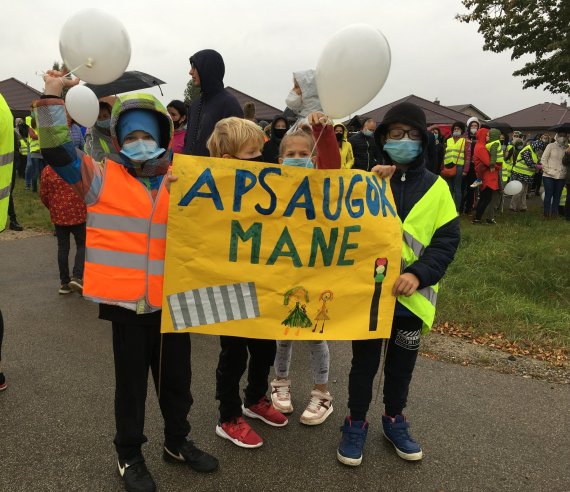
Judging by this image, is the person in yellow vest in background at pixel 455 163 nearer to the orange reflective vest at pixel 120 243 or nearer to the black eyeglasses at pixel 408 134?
the black eyeglasses at pixel 408 134

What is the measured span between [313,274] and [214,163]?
2.37ft

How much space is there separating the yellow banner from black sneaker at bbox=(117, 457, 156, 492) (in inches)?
27.2

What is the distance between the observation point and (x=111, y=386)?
3.21 metres

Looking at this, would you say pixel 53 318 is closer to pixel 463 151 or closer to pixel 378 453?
pixel 378 453

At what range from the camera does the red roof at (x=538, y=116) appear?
31.5 m

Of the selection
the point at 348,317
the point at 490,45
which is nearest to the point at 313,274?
the point at 348,317

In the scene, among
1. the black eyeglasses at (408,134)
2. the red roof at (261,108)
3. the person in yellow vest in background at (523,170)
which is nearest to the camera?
the black eyeglasses at (408,134)

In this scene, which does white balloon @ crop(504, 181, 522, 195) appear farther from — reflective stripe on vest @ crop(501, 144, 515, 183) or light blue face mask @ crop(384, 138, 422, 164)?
light blue face mask @ crop(384, 138, 422, 164)

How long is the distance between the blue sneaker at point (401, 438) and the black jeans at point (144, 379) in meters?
1.09

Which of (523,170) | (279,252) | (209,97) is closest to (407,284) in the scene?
(279,252)

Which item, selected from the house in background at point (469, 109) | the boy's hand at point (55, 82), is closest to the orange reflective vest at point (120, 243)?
the boy's hand at point (55, 82)

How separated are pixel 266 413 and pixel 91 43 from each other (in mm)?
2204

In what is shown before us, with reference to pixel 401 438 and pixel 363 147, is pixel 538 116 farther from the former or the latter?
pixel 401 438

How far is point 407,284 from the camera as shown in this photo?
2.38 metres
